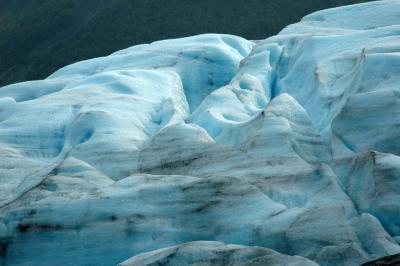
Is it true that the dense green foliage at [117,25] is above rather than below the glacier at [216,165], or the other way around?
below

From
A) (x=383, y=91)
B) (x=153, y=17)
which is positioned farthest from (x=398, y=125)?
(x=153, y=17)

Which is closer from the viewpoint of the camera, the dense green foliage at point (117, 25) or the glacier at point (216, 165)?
the glacier at point (216, 165)

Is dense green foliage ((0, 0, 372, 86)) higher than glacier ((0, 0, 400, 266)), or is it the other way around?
glacier ((0, 0, 400, 266))

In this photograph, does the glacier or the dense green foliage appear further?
the dense green foliage

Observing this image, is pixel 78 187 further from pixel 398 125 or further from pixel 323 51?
pixel 323 51

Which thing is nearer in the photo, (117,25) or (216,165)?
(216,165)
